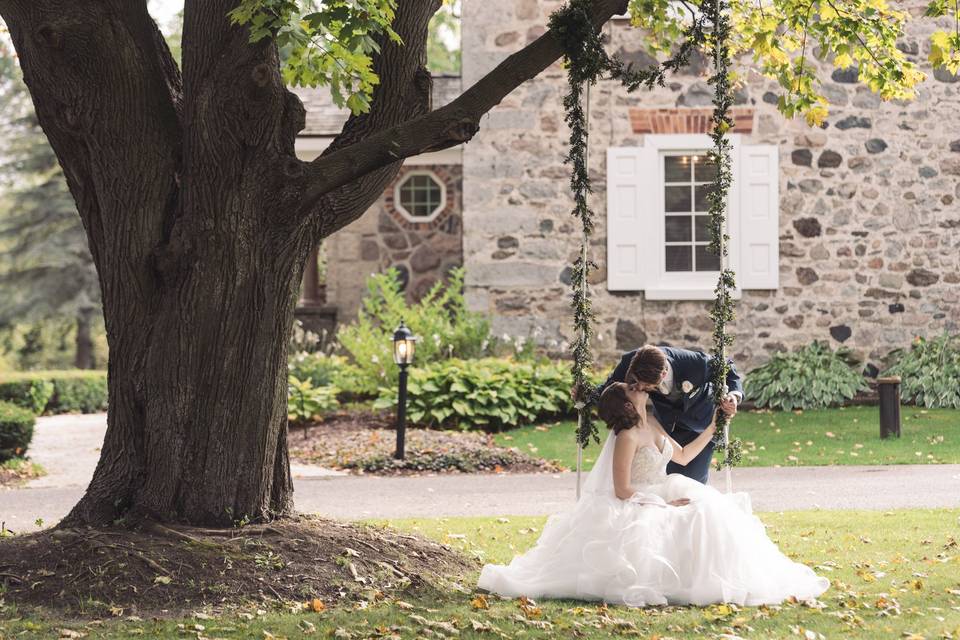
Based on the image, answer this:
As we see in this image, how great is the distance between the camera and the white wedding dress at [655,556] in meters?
5.50

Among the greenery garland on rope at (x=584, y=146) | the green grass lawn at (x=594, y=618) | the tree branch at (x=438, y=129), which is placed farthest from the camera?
the greenery garland on rope at (x=584, y=146)

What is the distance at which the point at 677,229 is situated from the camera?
48.4ft

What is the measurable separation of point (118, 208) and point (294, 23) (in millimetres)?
1482

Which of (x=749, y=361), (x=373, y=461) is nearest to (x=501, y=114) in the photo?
(x=749, y=361)

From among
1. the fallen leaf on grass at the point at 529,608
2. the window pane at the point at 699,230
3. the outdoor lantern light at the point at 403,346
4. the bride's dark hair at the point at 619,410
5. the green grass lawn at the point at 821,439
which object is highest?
the window pane at the point at 699,230

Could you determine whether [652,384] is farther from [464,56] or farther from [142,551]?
[464,56]

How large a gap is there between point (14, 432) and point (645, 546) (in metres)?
7.69

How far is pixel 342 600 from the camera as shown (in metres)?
5.53

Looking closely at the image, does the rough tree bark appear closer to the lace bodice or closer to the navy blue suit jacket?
the navy blue suit jacket

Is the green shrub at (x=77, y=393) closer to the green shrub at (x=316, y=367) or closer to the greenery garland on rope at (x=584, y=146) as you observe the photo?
the green shrub at (x=316, y=367)

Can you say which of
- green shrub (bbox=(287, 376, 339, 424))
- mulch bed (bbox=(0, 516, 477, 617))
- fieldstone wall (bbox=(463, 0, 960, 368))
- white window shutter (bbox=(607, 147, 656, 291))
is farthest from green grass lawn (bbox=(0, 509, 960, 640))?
fieldstone wall (bbox=(463, 0, 960, 368))

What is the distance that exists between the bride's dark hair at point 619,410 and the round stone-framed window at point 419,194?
34.8ft

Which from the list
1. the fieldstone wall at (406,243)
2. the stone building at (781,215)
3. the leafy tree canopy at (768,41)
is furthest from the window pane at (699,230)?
the leafy tree canopy at (768,41)

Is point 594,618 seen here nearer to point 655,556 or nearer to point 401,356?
point 655,556
